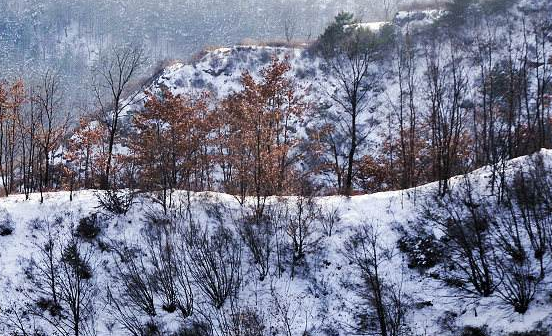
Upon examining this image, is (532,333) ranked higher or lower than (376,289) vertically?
lower

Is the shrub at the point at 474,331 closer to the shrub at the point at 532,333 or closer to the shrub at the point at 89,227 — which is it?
the shrub at the point at 532,333

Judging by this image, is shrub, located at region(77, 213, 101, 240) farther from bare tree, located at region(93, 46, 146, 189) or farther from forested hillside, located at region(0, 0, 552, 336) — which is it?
bare tree, located at region(93, 46, 146, 189)

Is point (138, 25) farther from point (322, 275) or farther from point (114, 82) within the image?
point (322, 275)

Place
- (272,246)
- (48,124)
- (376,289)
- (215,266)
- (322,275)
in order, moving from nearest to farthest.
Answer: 1. (376,289)
2. (215,266)
3. (322,275)
4. (272,246)
5. (48,124)

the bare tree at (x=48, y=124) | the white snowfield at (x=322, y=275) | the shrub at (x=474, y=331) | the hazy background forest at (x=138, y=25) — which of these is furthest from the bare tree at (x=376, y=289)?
the hazy background forest at (x=138, y=25)

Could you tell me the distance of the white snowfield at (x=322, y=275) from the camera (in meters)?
15.1

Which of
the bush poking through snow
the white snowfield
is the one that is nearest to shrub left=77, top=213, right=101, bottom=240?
the white snowfield

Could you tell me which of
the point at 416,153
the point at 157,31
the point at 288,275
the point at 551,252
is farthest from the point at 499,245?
the point at 157,31

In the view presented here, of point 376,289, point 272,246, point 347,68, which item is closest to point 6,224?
point 272,246

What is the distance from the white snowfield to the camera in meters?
Answer: 15.1

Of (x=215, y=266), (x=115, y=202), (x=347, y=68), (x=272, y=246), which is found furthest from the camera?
(x=347, y=68)

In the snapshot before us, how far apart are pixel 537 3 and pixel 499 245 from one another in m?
43.7

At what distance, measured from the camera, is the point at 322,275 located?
1827 cm

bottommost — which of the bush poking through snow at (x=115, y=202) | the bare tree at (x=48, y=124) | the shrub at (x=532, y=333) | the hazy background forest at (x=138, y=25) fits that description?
the shrub at (x=532, y=333)
